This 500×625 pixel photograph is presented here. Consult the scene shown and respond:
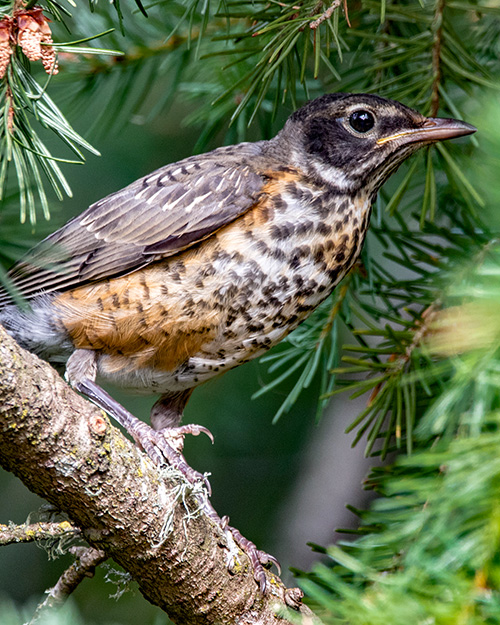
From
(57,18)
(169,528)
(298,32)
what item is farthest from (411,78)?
(169,528)

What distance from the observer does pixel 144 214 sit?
2412 millimetres

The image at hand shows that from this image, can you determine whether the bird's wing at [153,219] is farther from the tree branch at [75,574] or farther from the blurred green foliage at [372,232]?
the tree branch at [75,574]

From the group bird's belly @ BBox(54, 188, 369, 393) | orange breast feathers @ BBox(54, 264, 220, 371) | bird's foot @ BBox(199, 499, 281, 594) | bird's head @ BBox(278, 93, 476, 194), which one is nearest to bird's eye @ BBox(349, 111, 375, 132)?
bird's head @ BBox(278, 93, 476, 194)

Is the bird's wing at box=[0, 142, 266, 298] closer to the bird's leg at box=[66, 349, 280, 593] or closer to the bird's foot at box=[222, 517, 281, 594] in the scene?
the bird's leg at box=[66, 349, 280, 593]

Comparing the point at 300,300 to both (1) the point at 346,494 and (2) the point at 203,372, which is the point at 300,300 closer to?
(2) the point at 203,372

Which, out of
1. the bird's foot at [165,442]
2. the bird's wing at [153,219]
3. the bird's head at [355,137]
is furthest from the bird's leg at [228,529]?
the bird's head at [355,137]

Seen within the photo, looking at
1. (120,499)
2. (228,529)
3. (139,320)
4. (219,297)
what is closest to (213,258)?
(219,297)

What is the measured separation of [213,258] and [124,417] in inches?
20.0

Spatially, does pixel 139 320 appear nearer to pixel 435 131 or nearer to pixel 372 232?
pixel 372 232

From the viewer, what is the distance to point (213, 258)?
2.20 meters

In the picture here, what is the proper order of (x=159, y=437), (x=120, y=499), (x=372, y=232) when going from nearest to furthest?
(x=120, y=499), (x=159, y=437), (x=372, y=232)

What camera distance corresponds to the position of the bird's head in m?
2.22

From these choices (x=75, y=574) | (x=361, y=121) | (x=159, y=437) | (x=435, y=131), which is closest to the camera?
(x=75, y=574)

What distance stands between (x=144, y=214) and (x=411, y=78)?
93 cm
